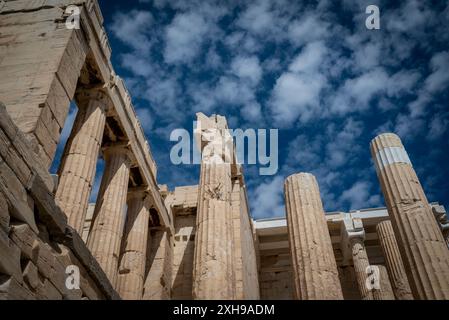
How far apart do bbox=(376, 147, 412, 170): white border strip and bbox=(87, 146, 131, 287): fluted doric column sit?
899 centimetres

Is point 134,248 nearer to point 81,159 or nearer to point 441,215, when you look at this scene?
point 81,159

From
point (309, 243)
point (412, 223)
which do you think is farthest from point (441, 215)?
point (309, 243)

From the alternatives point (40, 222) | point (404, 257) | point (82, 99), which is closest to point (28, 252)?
point (40, 222)

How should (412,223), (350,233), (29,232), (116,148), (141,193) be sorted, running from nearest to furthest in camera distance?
(29,232)
(412,223)
(116,148)
(141,193)
(350,233)

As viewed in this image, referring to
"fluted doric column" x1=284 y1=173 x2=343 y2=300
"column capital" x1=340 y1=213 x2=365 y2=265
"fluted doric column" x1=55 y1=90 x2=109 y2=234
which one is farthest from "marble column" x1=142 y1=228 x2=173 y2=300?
"column capital" x1=340 y1=213 x2=365 y2=265

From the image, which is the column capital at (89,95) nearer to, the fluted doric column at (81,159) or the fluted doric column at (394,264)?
the fluted doric column at (81,159)

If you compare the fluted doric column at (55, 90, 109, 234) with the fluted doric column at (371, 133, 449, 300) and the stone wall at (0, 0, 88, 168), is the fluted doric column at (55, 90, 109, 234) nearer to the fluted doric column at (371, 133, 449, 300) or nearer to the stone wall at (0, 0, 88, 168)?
the stone wall at (0, 0, 88, 168)

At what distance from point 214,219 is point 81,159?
167 inches

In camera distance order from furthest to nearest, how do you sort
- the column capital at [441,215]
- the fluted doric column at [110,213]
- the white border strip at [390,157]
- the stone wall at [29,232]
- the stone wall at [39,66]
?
the column capital at [441,215], the white border strip at [390,157], the fluted doric column at [110,213], the stone wall at [39,66], the stone wall at [29,232]

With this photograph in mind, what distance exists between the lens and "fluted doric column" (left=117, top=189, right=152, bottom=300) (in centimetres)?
1423

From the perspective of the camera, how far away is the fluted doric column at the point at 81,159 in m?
10.4

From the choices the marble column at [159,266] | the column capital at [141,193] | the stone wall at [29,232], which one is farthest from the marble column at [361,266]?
the stone wall at [29,232]

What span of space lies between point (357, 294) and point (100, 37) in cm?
2026

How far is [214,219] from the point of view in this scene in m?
11.4
